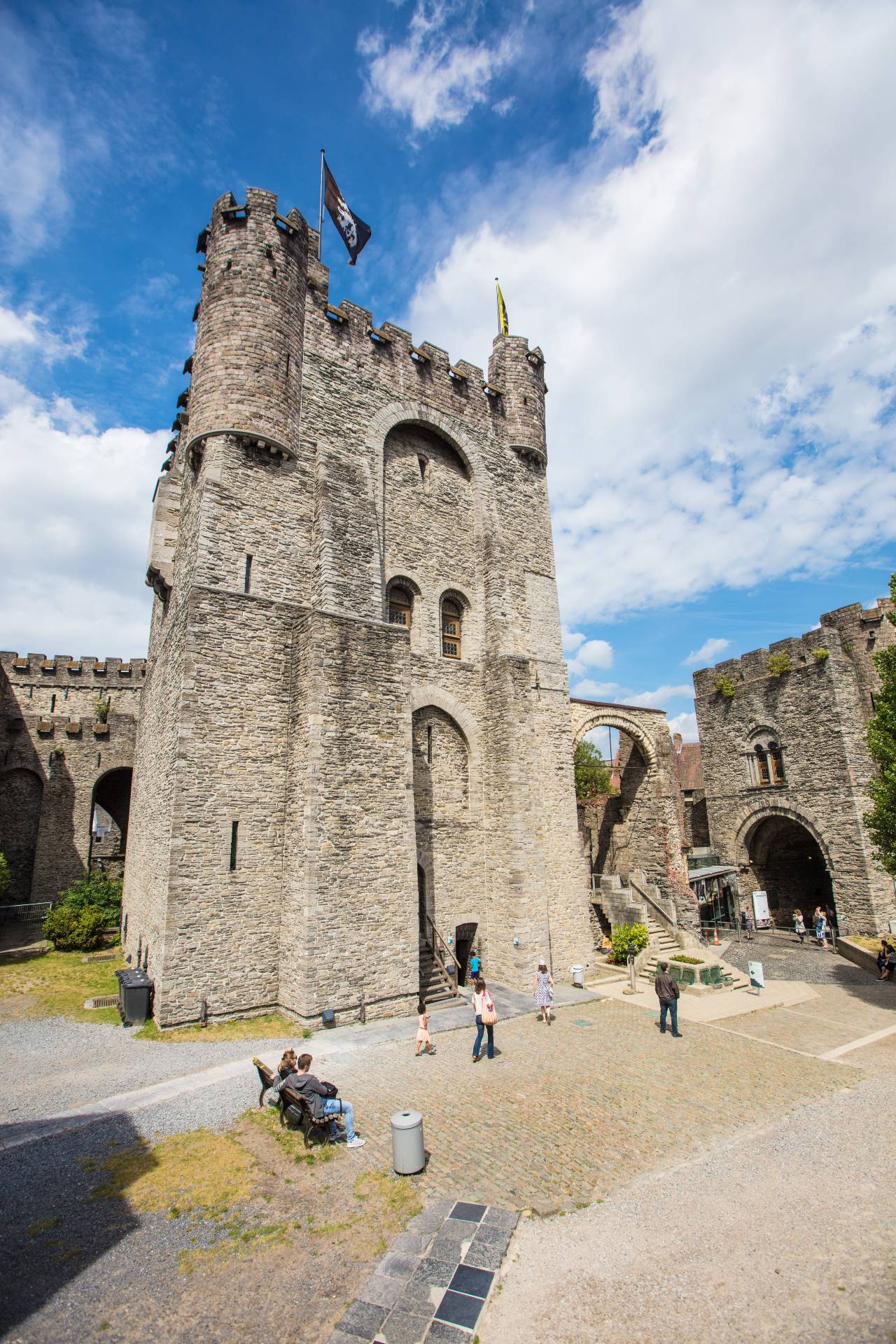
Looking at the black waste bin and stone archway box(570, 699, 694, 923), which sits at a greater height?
stone archway box(570, 699, 694, 923)

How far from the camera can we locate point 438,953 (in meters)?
15.7

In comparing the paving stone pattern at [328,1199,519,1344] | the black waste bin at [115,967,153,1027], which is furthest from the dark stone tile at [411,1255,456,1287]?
the black waste bin at [115,967,153,1027]

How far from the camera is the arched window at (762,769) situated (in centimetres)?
2556

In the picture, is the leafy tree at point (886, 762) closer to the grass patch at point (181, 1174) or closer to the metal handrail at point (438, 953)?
the metal handrail at point (438, 953)

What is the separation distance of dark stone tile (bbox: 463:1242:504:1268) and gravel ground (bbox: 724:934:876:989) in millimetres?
13764

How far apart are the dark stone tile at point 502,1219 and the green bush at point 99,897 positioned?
18.0 m

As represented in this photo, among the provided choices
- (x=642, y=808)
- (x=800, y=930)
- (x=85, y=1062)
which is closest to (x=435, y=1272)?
(x=85, y=1062)

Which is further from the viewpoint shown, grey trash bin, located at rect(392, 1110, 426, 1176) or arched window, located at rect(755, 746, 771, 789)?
arched window, located at rect(755, 746, 771, 789)

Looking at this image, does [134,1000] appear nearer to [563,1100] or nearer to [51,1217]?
[51,1217]

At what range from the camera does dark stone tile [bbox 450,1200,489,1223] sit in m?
Result: 6.10

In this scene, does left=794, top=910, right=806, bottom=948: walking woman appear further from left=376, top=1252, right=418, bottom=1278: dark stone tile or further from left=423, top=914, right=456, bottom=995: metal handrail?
left=376, top=1252, right=418, bottom=1278: dark stone tile

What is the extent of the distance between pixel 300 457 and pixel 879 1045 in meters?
17.4

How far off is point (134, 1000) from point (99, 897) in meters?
11.2

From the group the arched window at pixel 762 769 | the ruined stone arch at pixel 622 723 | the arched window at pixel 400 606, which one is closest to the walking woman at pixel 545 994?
the arched window at pixel 400 606
